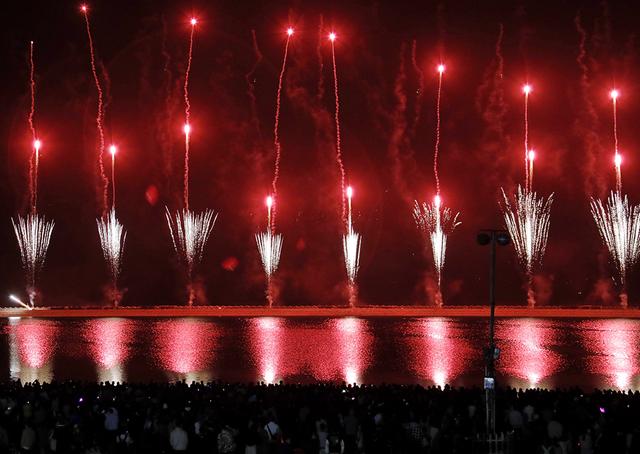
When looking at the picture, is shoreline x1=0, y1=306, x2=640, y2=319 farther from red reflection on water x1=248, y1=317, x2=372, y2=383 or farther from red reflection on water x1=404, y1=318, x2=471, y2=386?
red reflection on water x1=404, y1=318, x2=471, y2=386

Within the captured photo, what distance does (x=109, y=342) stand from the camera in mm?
32969

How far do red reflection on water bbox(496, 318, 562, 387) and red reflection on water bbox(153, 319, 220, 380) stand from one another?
911 cm

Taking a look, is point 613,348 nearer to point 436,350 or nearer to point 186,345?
point 436,350

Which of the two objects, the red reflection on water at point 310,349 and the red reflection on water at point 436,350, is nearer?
the red reflection on water at point 310,349

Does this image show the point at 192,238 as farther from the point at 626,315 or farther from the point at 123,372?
the point at 626,315

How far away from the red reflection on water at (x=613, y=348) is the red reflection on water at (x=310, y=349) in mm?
7190

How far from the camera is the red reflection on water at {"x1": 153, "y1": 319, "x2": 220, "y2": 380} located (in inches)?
1015

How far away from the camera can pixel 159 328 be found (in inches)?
1519

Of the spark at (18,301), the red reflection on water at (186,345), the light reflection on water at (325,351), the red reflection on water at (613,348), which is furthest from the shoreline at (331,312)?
the red reflection on water at (186,345)

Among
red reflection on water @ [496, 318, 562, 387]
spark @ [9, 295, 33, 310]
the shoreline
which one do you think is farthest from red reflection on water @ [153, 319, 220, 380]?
spark @ [9, 295, 33, 310]

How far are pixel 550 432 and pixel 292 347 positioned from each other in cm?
1890

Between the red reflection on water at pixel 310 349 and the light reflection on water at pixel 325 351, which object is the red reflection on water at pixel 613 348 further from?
the red reflection on water at pixel 310 349

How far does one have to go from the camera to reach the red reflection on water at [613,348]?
24658 mm

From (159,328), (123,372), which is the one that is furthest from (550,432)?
(159,328)
